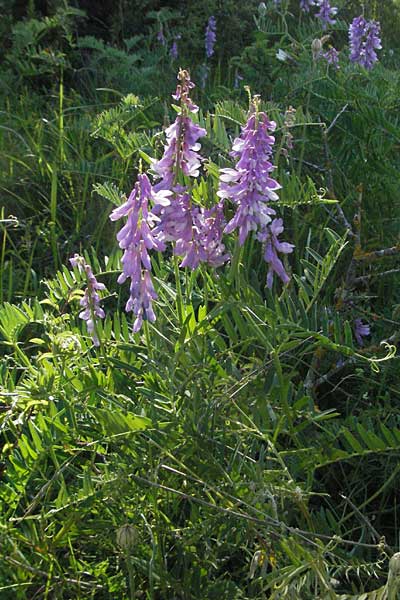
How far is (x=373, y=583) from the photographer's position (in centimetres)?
145

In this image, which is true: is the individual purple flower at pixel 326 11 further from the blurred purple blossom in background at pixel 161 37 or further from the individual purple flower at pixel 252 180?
the individual purple flower at pixel 252 180

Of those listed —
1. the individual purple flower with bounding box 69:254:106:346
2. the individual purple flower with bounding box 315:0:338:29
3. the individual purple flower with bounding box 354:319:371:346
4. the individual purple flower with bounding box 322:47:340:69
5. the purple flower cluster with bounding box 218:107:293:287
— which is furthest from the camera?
the individual purple flower with bounding box 315:0:338:29

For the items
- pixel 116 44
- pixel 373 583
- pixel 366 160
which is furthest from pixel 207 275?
pixel 116 44

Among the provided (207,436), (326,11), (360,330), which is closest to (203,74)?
(326,11)

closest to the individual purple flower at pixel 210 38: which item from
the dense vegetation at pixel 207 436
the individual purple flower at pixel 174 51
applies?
the individual purple flower at pixel 174 51

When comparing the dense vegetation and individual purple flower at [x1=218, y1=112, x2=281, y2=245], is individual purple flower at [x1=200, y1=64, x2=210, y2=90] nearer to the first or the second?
the dense vegetation

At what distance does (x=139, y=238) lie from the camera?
4.19 feet

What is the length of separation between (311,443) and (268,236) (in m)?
0.38

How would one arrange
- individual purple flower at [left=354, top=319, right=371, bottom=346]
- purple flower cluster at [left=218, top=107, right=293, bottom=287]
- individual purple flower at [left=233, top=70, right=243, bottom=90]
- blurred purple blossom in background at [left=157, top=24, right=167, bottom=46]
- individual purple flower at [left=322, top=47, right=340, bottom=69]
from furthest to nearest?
blurred purple blossom in background at [left=157, top=24, right=167, bottom=46] < individual purple flower at [left=233, top=70, right=243, bottom=90] < individual purple flower at [left=322, top=47, right=340, bottom=69] < individual purple flower at [left=354, top=319, right=371, bottom=346] < purple flower cluster at [left=218, top=107, right=293, bottom=287]

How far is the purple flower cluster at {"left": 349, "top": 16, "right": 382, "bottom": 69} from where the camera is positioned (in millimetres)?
2998

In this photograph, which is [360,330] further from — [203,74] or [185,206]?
[203,74]

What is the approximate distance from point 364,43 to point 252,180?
1944mm

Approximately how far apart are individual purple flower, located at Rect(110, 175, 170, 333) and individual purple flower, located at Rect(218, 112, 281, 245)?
0.11 m

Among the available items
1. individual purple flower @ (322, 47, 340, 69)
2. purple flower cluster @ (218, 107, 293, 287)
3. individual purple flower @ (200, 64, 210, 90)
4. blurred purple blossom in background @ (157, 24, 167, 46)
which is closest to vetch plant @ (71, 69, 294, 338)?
purple flower cluster @ (218, 107, 293, 287)
